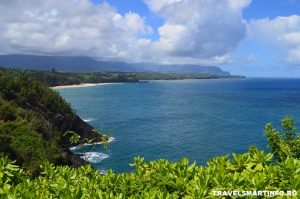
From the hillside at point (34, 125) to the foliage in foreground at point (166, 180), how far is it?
30.9 ft

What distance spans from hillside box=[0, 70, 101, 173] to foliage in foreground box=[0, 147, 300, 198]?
9.41 metres

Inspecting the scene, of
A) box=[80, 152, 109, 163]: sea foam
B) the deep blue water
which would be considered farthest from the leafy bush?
box=[80, 152, 109, 163]: sea foam

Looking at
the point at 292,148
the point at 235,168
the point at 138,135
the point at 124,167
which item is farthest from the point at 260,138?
the point at 235,168

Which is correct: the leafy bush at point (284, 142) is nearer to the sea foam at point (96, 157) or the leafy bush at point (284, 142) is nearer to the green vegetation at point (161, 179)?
the green vegetation at point (161, 179)

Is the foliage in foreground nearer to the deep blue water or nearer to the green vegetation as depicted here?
the green vegetation

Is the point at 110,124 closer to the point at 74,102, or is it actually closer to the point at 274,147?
the point at 74,102

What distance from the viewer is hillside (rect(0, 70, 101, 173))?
180 feet

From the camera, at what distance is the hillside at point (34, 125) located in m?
54.9

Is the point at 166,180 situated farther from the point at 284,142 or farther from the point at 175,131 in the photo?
the point at 175,131

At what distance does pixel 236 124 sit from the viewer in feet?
341

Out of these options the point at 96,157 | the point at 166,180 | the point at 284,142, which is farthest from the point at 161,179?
the point at 96,157

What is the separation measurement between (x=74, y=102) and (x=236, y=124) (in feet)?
277

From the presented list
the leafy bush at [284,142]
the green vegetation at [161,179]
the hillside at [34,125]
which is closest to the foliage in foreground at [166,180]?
the green vegetation at [161,179]

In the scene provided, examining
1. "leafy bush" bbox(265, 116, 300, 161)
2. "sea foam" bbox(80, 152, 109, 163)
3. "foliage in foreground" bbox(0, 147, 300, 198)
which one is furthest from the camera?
"sea foam" bbox(80, 152, 109, 163)
